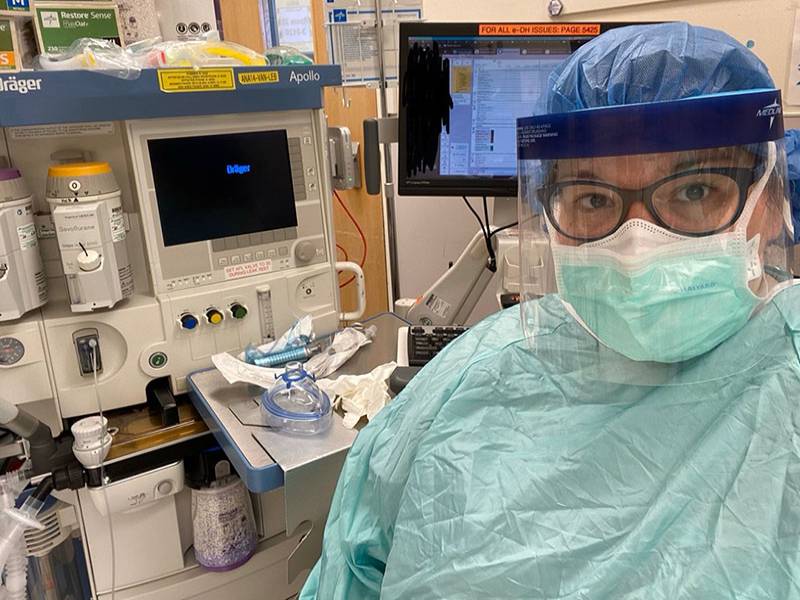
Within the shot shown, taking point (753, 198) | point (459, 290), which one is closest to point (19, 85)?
point (459, 290)

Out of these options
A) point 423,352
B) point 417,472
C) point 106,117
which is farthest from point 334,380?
point 106,117

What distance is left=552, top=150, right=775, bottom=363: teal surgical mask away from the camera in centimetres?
71

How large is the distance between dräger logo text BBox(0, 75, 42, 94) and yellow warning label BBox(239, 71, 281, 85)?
0.37 m

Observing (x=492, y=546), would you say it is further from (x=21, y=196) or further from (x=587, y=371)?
(x=21, y=196)

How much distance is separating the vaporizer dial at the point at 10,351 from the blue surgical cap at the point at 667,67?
1.11 meters

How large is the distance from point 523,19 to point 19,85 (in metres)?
1.39

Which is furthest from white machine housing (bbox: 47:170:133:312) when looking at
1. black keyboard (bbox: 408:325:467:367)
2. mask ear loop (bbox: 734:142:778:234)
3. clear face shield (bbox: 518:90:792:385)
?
mask ear loop (bbox: 734:142:778:234)

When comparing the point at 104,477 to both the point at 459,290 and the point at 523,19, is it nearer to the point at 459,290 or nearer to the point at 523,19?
the point at 459,290

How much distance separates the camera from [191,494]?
150 cm

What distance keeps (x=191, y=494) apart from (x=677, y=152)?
49.6 inches

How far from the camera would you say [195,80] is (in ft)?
4.19

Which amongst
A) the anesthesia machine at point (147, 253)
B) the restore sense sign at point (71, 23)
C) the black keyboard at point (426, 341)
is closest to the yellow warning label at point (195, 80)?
the anesthesia machine at point (147, 253)

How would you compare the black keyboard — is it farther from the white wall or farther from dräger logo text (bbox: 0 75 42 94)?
dräger logo text (bbox: 0 75 42 94)

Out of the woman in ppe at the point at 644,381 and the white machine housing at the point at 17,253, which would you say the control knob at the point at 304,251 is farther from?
the woman in ppe at the point at 644,381
